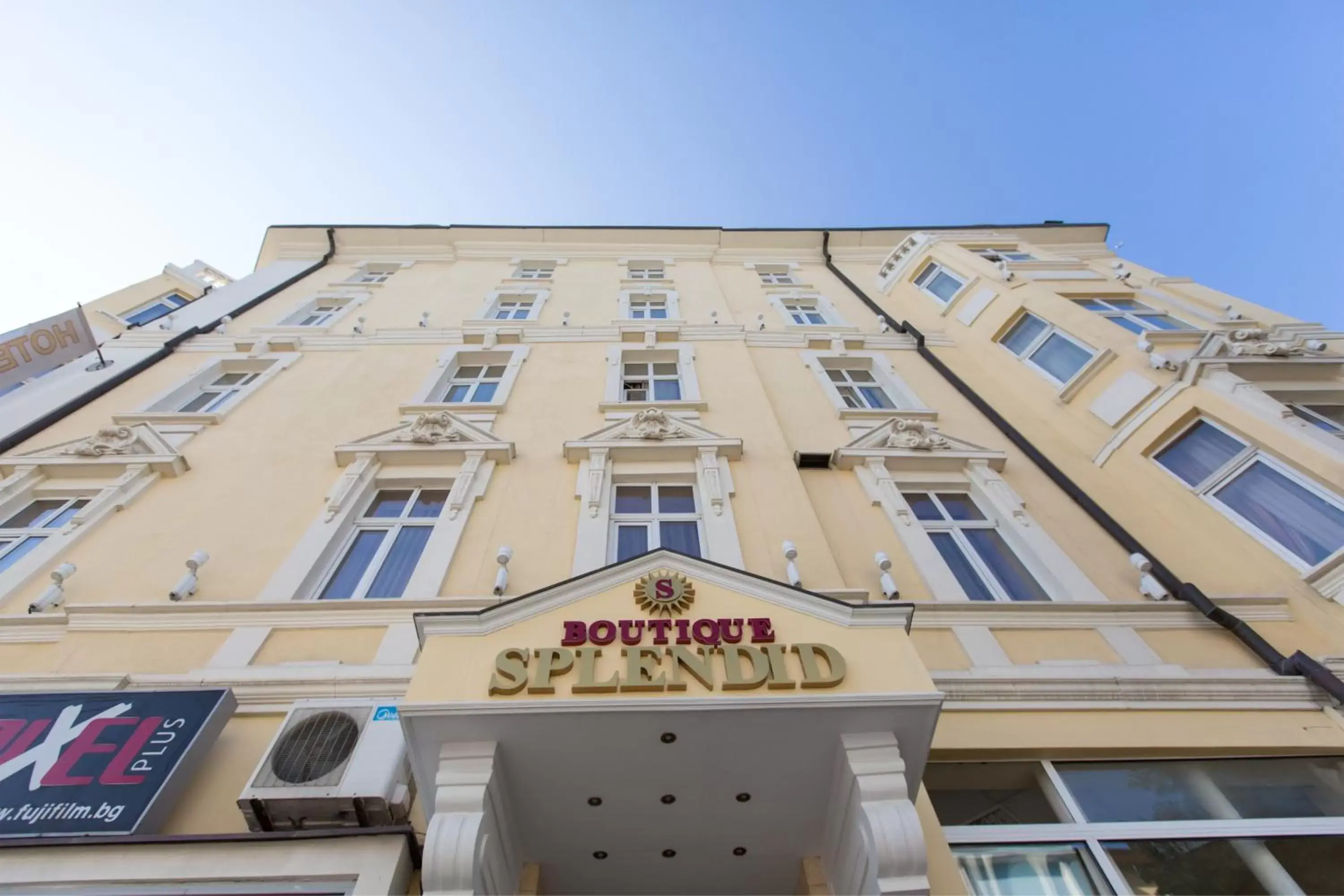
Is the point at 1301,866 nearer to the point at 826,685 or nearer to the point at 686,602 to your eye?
the point at 826,685

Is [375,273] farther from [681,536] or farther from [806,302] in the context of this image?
[681,536]

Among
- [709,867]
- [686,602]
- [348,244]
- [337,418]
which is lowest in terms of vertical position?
[709,867]

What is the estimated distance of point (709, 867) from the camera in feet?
18.9

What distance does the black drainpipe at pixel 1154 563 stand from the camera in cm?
710

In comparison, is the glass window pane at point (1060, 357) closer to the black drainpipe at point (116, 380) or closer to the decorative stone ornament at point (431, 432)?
the decorative stone ornament at point (431, 432)

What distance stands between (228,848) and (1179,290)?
20053 millimetres

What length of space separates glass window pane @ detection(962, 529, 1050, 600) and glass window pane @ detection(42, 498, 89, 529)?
12741 mm

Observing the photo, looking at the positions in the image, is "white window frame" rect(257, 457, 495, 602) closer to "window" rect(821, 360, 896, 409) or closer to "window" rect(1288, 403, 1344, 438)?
"window" rect(821, 360, 896, 409)

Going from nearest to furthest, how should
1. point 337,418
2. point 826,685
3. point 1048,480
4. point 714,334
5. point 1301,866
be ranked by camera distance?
point 826,685 → point 1301,866 → point 1048,480 → point 337,418 → point 714,334

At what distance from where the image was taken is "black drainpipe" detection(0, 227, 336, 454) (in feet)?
35.1

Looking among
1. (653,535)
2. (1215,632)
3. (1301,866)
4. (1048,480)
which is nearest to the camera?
(1301,866)

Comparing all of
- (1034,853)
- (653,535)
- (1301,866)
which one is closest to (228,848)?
(653,535)

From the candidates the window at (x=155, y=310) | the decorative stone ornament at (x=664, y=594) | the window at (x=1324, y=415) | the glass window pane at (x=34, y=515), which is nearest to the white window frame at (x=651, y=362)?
the decorative stone ornament at (x=664, y=594)

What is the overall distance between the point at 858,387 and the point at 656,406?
4.75m
